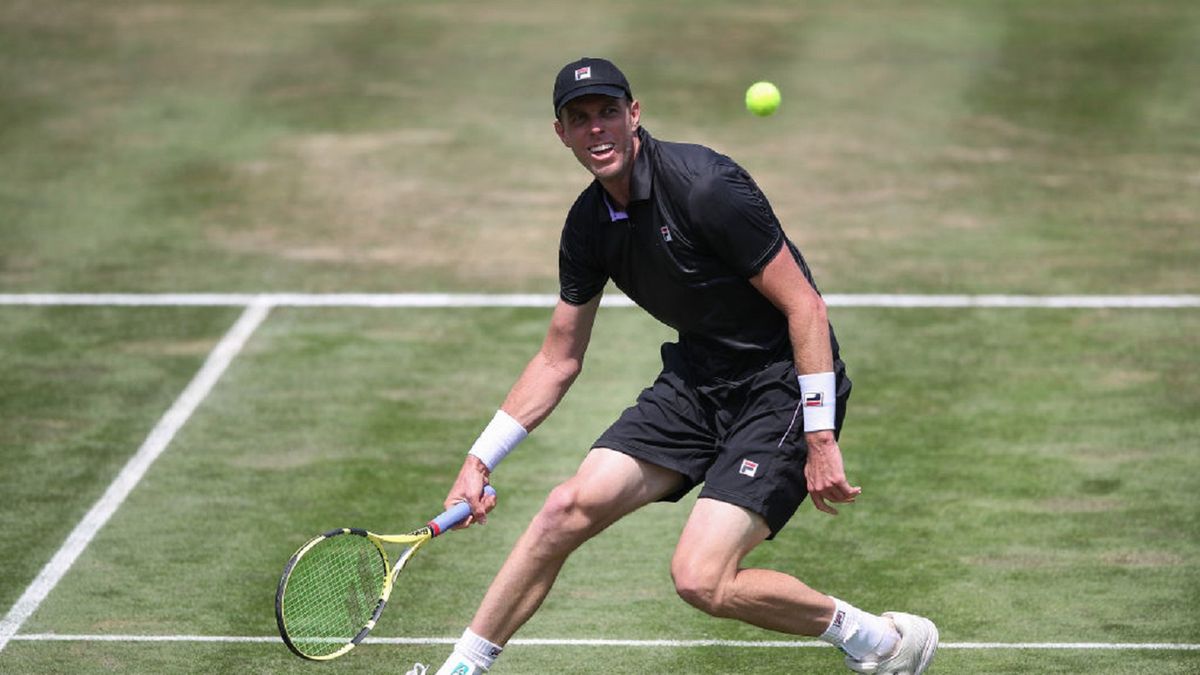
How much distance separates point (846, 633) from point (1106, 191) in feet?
29.7

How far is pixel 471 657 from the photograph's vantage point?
711 centimetres

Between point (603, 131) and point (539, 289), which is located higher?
point (603, 131)

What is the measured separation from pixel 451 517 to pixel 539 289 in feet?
21.5

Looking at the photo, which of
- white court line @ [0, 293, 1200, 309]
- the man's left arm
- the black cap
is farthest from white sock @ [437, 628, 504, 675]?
white court line @ [0, 293, 1200, 309]

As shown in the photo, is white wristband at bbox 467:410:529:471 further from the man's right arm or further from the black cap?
the black cap

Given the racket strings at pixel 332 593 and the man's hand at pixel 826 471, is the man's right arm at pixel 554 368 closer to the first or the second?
the racket strings at pixel 332 593

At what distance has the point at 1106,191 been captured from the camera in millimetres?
15391

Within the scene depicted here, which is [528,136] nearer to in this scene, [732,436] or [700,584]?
[732,436]

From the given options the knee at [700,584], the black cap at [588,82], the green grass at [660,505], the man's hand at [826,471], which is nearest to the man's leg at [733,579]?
the knee at [700,584]

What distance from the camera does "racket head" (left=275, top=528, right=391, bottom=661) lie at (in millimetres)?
6746

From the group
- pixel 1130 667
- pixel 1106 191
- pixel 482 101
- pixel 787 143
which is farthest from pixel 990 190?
pixel 1130 667

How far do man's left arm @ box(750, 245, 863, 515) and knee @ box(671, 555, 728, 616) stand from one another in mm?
459

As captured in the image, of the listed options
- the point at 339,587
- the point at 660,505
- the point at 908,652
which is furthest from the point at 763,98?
the point at 339,587

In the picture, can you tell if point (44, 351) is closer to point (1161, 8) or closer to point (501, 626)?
point (501, 626)
